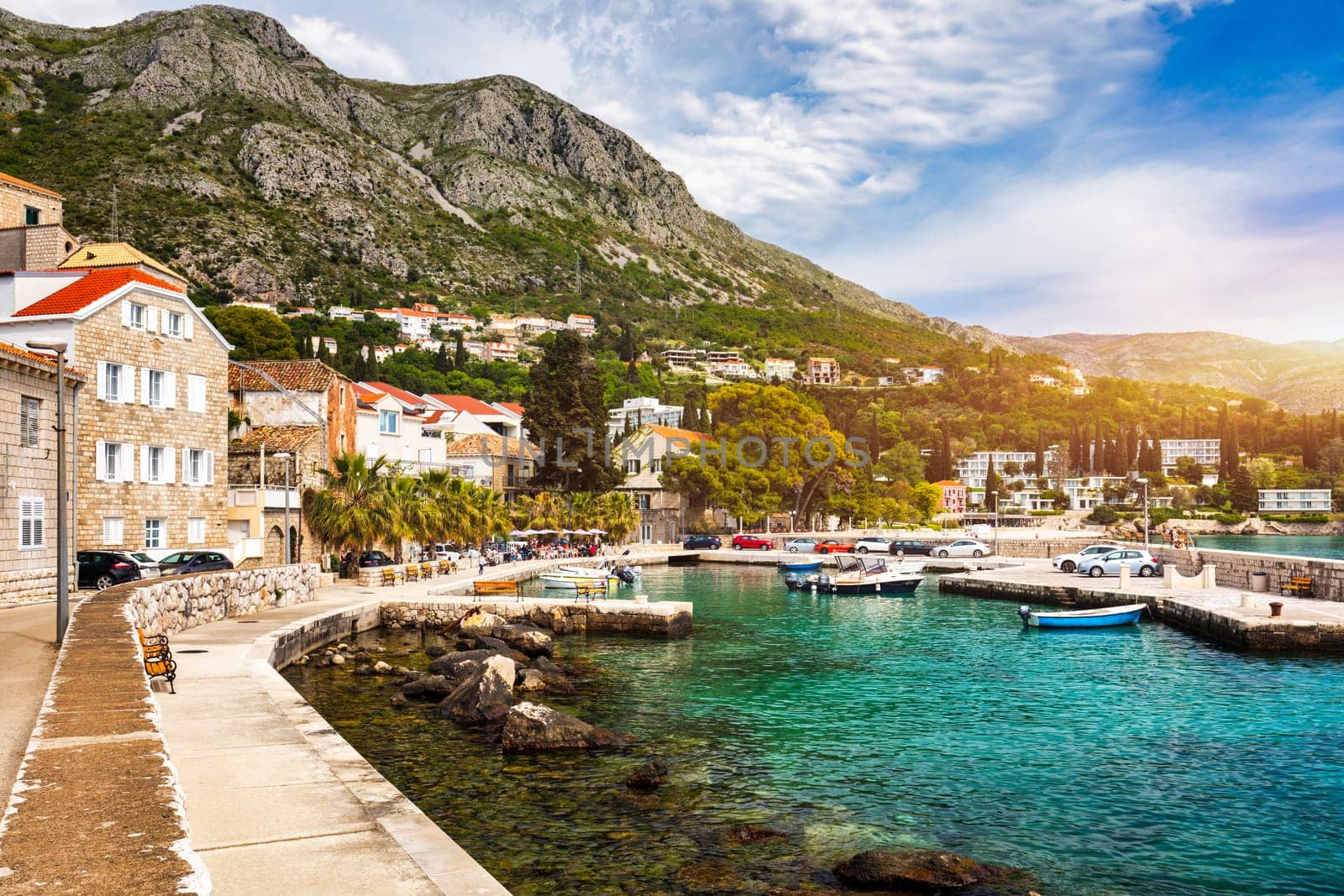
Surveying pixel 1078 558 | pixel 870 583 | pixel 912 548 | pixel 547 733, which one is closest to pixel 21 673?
pixel 547 733

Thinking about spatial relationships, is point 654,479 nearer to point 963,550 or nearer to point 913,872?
point 963,550

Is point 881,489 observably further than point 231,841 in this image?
Yes

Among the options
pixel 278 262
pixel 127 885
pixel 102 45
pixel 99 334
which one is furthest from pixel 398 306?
pixel 127 885

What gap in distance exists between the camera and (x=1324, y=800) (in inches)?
634

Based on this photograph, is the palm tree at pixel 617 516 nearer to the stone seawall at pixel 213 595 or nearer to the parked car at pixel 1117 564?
the parked car at pixel 1117 564

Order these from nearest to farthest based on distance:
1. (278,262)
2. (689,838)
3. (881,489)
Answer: (689,838)
(881,489)
(278,262)

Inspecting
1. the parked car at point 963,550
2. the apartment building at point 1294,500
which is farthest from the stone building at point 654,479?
the apartment building at point 1294,500

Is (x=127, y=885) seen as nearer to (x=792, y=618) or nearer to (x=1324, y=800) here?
(x=1324, y=800)

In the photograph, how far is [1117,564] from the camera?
5234 centimetres

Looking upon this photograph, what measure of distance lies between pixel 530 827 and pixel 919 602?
38.9 metres

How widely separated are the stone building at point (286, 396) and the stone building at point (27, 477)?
20.9 m

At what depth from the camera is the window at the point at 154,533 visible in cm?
3772

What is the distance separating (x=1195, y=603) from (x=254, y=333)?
82.2 m

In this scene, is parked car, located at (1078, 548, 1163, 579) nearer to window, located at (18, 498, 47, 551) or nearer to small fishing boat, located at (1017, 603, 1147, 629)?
small fishing boat, located at (1017, 603, 1147, 629)
